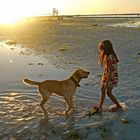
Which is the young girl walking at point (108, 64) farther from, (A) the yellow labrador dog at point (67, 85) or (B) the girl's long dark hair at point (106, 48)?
(A) the yellow labrador dog at point (67, 85)

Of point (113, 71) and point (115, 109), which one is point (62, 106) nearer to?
point (115, 109)

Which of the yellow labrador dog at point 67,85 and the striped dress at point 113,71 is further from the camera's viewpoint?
the yellow labrador dog at point 67,85

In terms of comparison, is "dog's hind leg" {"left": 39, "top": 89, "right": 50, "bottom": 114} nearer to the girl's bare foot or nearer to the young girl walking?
the young girl walking

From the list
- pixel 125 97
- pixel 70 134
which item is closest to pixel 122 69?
pixel 125 97

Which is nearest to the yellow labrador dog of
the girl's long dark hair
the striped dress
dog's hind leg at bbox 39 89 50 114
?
dog's hind leg at bbox 39 89 50 114

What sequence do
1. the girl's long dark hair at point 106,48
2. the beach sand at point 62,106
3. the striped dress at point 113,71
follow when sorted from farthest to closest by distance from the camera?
the striped dress at point 113,71 → the girl's long dark hair at point 106,48 → the beach sand at point 62,106

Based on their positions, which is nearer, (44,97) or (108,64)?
(108,64)

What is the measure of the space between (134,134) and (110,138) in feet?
1.81

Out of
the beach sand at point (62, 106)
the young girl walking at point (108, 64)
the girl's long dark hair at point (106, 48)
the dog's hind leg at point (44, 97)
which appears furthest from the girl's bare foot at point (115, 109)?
the dog's hind leg at point (44, 97)

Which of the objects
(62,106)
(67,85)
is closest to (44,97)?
(67,85)

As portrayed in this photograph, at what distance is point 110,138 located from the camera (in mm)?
7703

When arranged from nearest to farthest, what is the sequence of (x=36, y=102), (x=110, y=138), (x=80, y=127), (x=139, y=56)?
(x=110, y=138)
(x=80, y=127)
(x=36, y=102)
(x=139, y=56)

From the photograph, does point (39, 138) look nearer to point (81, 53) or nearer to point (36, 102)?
point (36, 102)

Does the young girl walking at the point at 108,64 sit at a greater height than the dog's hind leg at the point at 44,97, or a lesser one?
greater
